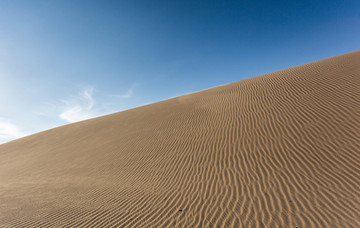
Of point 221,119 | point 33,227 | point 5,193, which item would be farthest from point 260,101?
point 5,193

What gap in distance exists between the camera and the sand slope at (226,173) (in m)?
4.07

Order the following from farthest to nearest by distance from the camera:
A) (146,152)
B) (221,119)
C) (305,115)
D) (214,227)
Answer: (221,119)
(146,152)
(305,115)
(214,227)

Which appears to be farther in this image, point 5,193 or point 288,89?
point 288,89

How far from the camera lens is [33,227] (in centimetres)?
432

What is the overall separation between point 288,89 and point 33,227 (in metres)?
14.7

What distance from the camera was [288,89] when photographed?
1187 cm

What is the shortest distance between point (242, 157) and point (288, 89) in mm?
8255

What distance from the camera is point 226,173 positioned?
5969mm

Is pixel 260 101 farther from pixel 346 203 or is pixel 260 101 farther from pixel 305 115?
pixel 346 203

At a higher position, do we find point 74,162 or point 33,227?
point 74,162

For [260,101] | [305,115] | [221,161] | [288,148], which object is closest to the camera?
[288,148]

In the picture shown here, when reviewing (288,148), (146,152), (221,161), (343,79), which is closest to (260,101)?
(343,79)

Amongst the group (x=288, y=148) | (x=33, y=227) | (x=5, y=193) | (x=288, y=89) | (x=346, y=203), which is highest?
(x=288, y=89)

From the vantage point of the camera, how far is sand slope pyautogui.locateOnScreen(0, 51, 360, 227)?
13.3 ft
